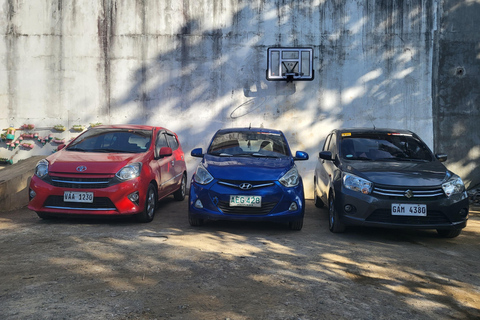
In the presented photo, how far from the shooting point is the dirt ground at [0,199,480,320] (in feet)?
12.2

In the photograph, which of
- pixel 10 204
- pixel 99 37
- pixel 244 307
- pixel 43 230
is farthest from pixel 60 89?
pixel 244 307

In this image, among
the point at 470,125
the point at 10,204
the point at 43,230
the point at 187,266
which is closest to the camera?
the point at 187,266

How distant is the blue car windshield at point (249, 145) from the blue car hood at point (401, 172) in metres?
1.30

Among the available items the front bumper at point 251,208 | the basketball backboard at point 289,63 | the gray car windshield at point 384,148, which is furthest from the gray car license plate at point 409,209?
the basketball backboard at point 289,63

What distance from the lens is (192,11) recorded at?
1164 cm

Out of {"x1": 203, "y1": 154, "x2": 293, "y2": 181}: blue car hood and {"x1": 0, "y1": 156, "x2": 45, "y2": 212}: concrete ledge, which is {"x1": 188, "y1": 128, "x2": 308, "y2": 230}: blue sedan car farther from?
{"x1": 0, "y1": 156, "x2": 45, "y2": 212}: concrete ledge

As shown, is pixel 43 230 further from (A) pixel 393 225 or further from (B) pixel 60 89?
(B) pixel 60 89

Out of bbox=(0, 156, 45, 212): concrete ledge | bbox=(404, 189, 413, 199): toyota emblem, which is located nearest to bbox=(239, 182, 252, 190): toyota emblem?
bbox=(404, 189, 413, 199): toyota emblem

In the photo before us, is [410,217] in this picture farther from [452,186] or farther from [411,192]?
[452,186]

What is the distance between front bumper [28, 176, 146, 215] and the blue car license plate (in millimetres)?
1596

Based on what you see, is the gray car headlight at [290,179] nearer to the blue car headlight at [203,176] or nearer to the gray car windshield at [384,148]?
the gray car windshield at [384,148]

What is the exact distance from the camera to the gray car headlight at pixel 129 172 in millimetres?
7004

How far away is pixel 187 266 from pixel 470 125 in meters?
9.21

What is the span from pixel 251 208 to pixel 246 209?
7 cm
